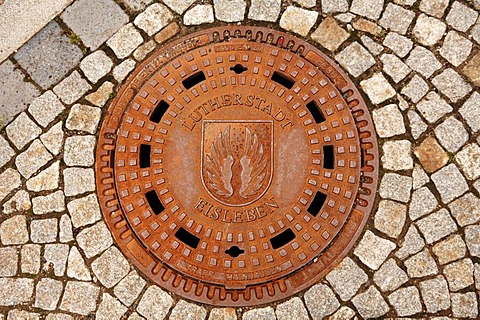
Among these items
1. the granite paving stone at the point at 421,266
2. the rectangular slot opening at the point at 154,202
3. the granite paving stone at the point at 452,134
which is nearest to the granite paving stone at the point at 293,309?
the granite paving stone at the point at 421,266

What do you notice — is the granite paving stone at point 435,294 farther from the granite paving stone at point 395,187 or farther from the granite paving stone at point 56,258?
the granite paving stone at point 56,258

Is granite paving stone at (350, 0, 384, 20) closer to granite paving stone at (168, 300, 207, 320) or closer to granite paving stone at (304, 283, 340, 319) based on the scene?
granite paving stone at (304, 283, 340, 319)

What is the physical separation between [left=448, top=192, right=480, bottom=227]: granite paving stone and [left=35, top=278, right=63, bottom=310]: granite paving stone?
242 cm

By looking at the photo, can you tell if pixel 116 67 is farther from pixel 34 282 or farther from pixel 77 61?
pixel 34 282

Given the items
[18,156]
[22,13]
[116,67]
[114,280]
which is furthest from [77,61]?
[114,280]

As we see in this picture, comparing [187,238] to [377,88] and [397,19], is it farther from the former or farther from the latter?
[397,19]

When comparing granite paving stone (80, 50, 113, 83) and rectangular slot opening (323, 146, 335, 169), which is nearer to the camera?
rectangular slot opening (323, 146, 335, 169)

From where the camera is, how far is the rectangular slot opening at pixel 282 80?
298 centimetres

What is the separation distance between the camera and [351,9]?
299 cm

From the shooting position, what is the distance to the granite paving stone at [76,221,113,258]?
9.61 feet

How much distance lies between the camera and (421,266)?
2.81 metres

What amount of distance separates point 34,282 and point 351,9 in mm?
2597

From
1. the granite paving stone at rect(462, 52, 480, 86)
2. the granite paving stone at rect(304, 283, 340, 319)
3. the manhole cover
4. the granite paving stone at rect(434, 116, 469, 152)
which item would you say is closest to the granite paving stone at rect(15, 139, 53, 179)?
the manhole cover

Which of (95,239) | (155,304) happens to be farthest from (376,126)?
(95,239)
